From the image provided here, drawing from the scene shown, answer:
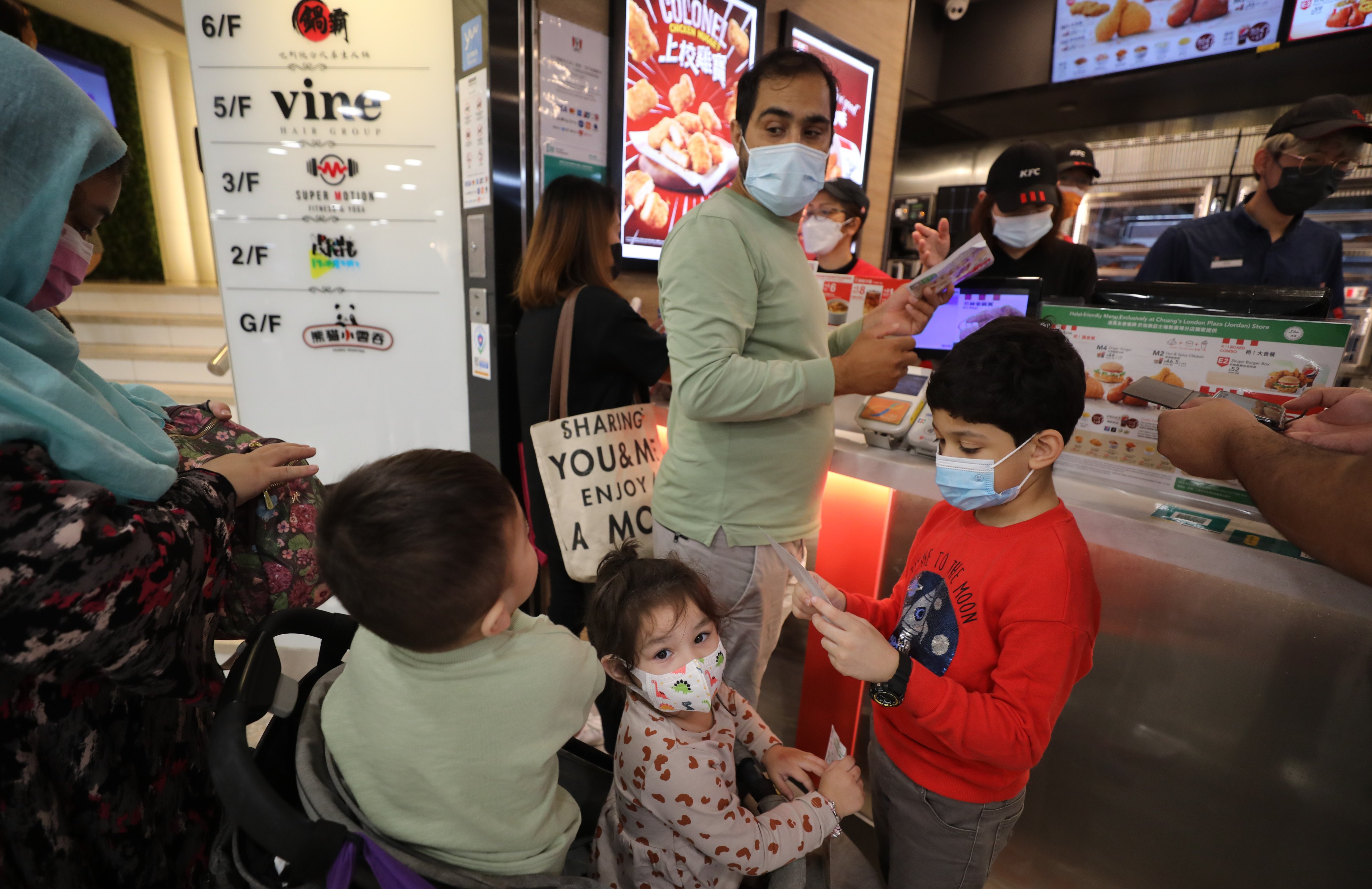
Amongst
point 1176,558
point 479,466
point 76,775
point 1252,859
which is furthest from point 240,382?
point 1252,859

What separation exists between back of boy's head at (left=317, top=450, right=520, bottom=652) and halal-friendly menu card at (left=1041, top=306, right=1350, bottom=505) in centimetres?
136

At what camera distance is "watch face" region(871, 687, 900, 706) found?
1003 mm

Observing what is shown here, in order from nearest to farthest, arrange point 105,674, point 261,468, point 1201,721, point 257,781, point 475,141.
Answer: point 257,781 → point 105,674 → point 261,468 → point 1201,721 → point 475,141

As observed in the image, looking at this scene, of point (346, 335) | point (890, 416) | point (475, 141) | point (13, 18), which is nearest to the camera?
point (13, 18)

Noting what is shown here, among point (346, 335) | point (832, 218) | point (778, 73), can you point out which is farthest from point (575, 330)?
point (832, 218)

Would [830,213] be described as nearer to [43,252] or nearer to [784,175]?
[784,175]

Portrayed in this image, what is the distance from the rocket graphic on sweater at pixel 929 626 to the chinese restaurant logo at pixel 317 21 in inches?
103

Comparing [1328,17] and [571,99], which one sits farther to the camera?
[1328,17]

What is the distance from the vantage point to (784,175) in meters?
1.35

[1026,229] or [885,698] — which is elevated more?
[1026,229]

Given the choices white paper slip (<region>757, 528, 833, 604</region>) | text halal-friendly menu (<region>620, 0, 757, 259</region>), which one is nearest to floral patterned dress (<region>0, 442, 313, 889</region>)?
white paper slip (<region>757, 528, 833, 604</region>)

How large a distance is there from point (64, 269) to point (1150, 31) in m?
6.02

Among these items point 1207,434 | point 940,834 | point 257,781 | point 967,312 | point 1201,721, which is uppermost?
point 967,312

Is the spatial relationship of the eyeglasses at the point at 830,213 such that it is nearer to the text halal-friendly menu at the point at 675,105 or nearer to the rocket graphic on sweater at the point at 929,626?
the text halal-friendly menu at the point at 675,105
